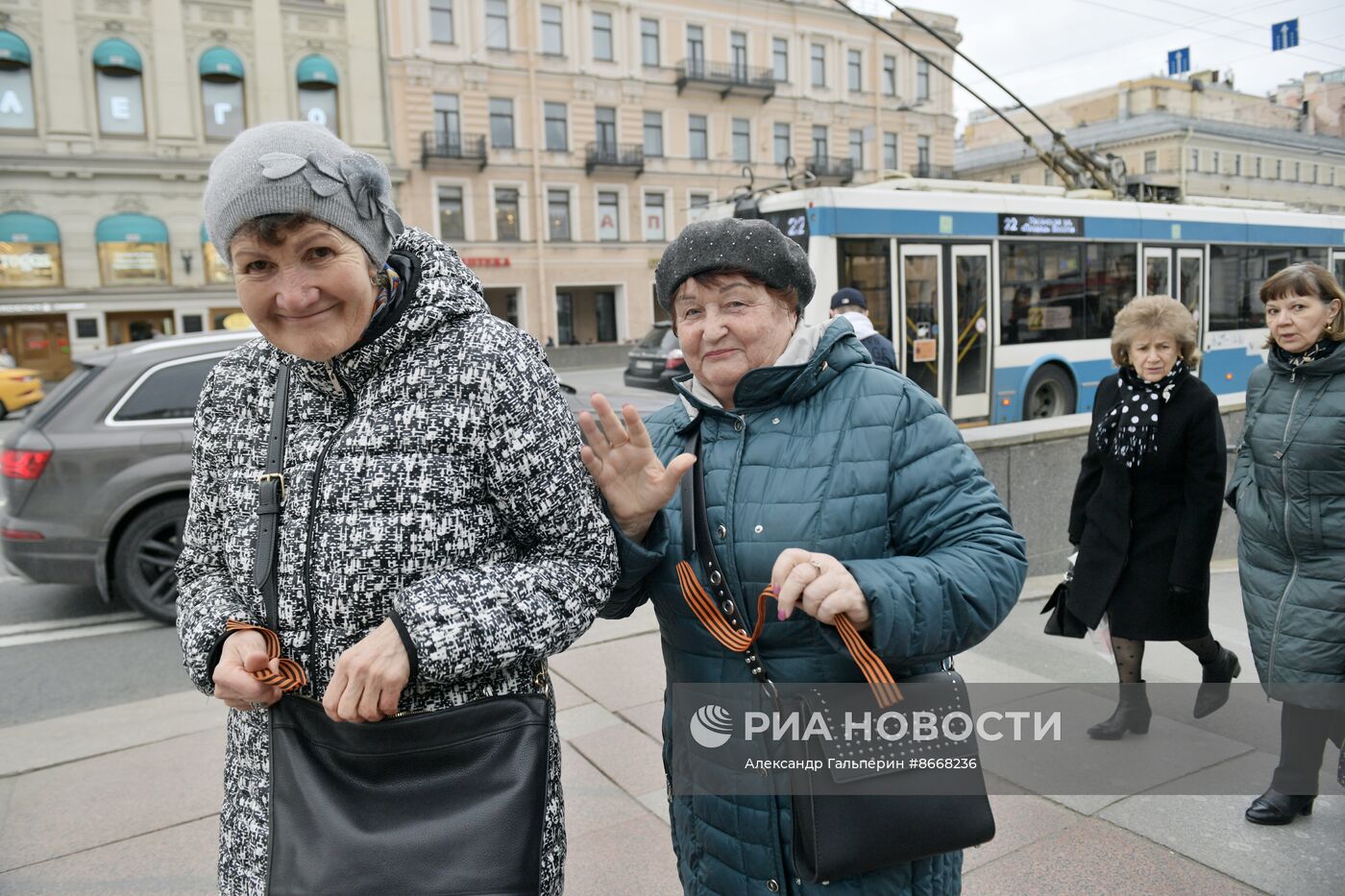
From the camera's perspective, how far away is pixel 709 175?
4228cm

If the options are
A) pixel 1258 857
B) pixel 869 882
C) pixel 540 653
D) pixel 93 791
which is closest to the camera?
pixel 540 653

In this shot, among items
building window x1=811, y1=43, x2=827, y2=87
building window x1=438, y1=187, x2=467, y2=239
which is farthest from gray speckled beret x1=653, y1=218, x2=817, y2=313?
building window x1=811, y1=43, x2=827, y2=87

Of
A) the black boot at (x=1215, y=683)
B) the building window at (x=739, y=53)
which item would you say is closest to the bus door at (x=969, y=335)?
the black boot at (x=1215, y=683)

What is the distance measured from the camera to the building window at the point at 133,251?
31938mm

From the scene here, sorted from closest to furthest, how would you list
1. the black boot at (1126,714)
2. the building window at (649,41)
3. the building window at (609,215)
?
1. the black boot at (1126,714)
2. the building window at (609,215)
3. the building window at (649,41)

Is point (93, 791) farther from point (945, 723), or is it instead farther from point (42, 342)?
point (42, 342)

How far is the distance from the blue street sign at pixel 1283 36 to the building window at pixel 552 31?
26.4 m

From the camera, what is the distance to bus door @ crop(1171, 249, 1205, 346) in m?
13.8

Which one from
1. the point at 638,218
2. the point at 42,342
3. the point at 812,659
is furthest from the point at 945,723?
the point at 638,218

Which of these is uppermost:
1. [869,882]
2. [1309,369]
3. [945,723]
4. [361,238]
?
[361,238]

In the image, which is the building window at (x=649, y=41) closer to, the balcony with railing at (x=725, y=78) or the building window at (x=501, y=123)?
the balcony with railing at (x=725, y=78)

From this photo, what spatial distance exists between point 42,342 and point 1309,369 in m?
36.0

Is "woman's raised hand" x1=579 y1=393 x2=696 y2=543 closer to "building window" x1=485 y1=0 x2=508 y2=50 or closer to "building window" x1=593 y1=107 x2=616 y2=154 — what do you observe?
"building window" x1=485 y1=0 x2=508 y2=50

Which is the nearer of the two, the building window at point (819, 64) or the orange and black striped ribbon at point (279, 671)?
the orange and black striped ribbon at point (279, 671)
